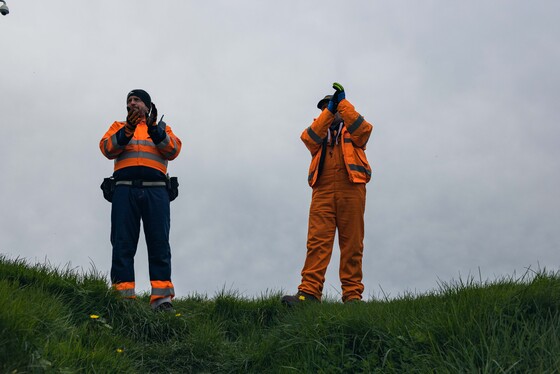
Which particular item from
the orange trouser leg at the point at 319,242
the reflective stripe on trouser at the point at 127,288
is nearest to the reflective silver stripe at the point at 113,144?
the reflective stripe on trouser at the point at 127,288

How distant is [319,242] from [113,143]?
2583 mm

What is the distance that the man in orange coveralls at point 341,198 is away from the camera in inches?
283

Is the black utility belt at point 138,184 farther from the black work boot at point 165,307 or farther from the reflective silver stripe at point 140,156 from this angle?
the black work boot at point 165,307

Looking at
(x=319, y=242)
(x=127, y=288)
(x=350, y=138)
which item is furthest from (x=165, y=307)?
(x=350, y=138)

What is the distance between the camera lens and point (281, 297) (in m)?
7.07

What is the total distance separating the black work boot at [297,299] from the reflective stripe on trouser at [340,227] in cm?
16

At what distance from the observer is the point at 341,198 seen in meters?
7.24

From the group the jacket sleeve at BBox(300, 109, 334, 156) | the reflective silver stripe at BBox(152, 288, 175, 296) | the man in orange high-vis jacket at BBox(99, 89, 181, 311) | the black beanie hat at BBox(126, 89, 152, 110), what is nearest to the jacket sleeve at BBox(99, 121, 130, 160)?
the man in orange high-vis jacket at BBox(99, 89, 181, 311)

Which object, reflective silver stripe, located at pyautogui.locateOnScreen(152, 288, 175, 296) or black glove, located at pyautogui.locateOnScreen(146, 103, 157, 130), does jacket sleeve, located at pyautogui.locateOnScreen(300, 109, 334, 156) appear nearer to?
black glove, located at pyautogui.locateOnScreen(146, 103, 157, 130)

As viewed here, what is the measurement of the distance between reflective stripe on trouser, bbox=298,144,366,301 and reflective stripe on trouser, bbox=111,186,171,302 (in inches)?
64.3

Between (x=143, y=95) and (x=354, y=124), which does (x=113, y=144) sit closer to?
(x=143, y=95)

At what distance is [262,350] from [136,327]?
1329mm

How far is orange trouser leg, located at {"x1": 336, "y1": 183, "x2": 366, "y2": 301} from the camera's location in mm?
7223

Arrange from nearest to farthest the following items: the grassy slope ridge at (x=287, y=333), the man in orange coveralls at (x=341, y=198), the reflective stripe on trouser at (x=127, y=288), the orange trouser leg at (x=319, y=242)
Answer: the grassy slope ridge at (x=287, y=333) → the reflective stripe on trouser at (x=127, y=288) → the orange trouser leg at (x=319, y=242) → the man in orange coveralls at (x=341, y=198)
